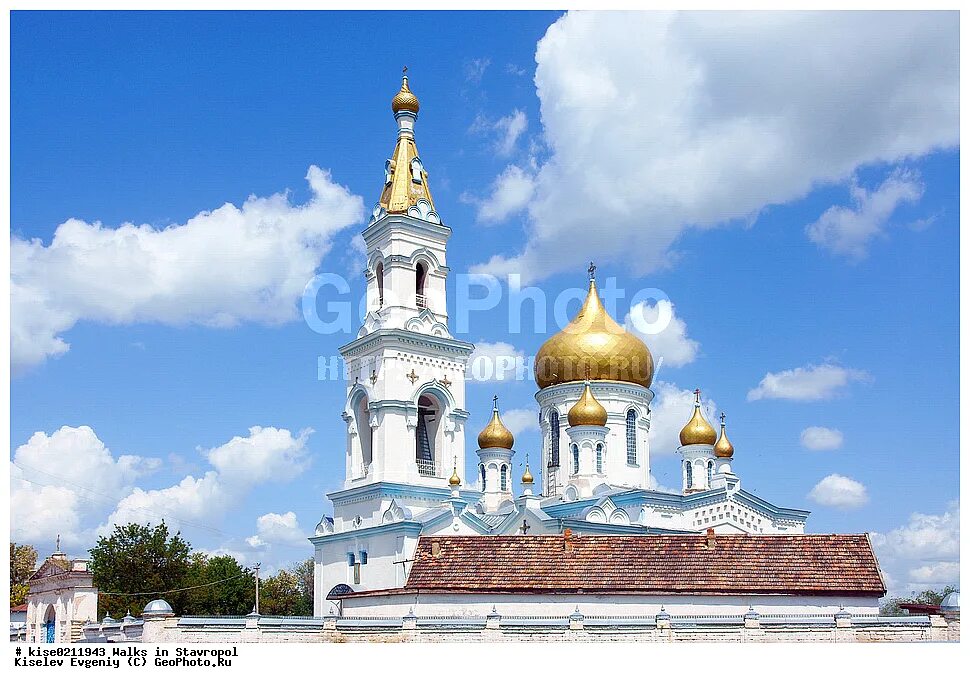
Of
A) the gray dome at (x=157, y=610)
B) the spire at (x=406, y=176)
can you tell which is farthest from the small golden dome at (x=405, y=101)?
Result: the gray dome at (x=157, y=610)

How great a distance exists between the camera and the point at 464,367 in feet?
150

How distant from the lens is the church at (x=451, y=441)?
138ft

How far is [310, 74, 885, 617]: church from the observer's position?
1651 inches

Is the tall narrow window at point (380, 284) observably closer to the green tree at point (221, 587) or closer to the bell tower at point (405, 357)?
the bell tower at point (405, 357)

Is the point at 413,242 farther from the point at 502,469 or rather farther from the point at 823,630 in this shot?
the point at 823,630

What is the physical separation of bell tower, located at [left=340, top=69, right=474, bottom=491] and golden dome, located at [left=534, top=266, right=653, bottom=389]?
4.97m

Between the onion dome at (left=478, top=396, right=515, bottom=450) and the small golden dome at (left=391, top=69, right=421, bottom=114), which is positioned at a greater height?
the small golden dome at (left=391, top=69, right=421, bottom=114)

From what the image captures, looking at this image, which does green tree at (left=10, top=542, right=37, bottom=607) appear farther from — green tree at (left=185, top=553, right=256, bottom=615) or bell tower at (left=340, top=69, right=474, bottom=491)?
bell tower at (left=340, top=69, right=474, bottom=491)

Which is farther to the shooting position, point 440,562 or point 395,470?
point 395,470

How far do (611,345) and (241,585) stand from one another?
1890cm

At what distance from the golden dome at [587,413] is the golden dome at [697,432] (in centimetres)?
341

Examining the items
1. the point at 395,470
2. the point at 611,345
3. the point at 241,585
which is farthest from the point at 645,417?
the point at 241,585

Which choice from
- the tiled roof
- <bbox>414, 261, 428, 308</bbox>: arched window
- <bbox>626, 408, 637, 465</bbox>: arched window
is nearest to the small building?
the tiled roof

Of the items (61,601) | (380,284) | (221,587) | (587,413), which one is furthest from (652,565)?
(221,587)
